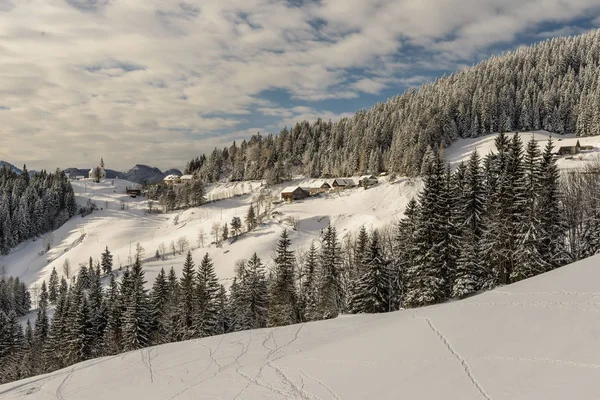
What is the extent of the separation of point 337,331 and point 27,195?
169007 millimetres

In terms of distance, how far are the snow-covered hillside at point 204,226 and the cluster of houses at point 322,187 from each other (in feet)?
13.5

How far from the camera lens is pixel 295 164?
16638 cm

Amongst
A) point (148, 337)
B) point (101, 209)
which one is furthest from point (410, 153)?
point (101, 209)

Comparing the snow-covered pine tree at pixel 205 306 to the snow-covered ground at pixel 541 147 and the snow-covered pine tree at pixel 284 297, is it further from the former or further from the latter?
the snow-covered ground at pixel 541 147

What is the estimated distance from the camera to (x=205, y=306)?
4697 cm

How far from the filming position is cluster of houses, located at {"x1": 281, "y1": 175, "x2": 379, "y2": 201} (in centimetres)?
11999

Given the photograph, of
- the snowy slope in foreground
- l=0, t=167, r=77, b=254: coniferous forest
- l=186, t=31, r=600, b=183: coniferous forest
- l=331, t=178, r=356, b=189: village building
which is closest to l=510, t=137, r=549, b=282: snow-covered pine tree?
the snowy slope in foreground

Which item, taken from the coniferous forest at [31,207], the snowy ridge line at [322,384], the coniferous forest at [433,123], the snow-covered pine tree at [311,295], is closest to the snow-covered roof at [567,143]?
the coniferous forest at [433,123]

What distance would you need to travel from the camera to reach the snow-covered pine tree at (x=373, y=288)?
38.8 m

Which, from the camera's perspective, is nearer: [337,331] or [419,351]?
[419,351]

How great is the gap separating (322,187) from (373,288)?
89.8 m

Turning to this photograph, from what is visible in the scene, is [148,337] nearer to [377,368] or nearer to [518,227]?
[377,368]

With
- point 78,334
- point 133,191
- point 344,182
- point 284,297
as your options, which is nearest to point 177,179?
point 133,191

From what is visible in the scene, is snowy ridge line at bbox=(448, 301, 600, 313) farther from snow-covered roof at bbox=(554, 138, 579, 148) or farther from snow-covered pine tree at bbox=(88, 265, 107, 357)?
snow-covered roof at bbox=(554, 138, 579, 148)
